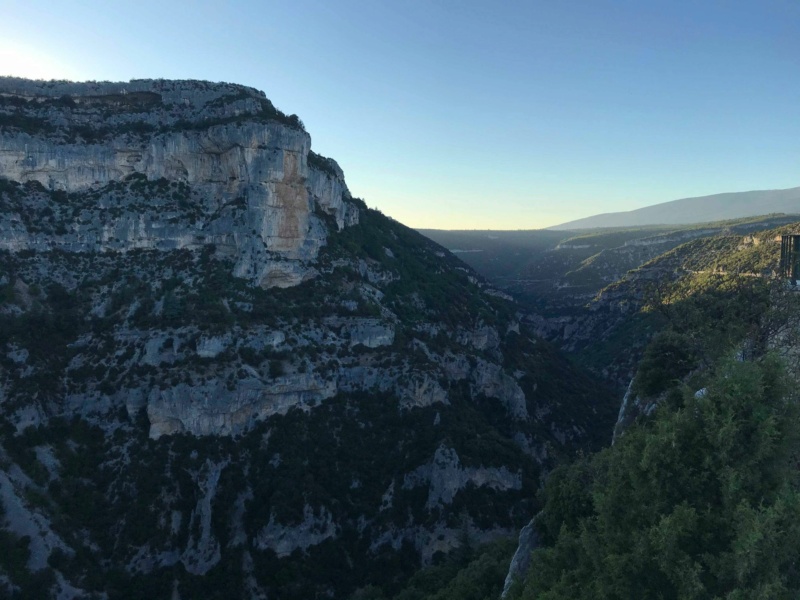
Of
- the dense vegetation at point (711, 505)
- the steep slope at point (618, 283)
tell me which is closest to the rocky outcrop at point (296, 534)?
the dense vegetation at point (711, 505)

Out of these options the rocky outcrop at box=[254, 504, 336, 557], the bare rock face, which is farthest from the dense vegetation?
the bare rock face

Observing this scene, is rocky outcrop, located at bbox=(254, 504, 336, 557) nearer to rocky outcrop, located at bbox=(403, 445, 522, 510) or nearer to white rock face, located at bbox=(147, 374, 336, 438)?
rocky outcrop, located at bbox=(403, 445, 522, 510)

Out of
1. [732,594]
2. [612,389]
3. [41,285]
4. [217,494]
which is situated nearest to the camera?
[732,594]

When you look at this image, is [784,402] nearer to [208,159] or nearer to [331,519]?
[331,519]

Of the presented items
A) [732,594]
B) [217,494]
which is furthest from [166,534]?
[732,594]

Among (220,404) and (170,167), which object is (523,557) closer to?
(220,404)

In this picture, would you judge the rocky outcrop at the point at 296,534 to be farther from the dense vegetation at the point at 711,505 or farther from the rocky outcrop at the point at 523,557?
the dense vegetation at the point at 711,505
